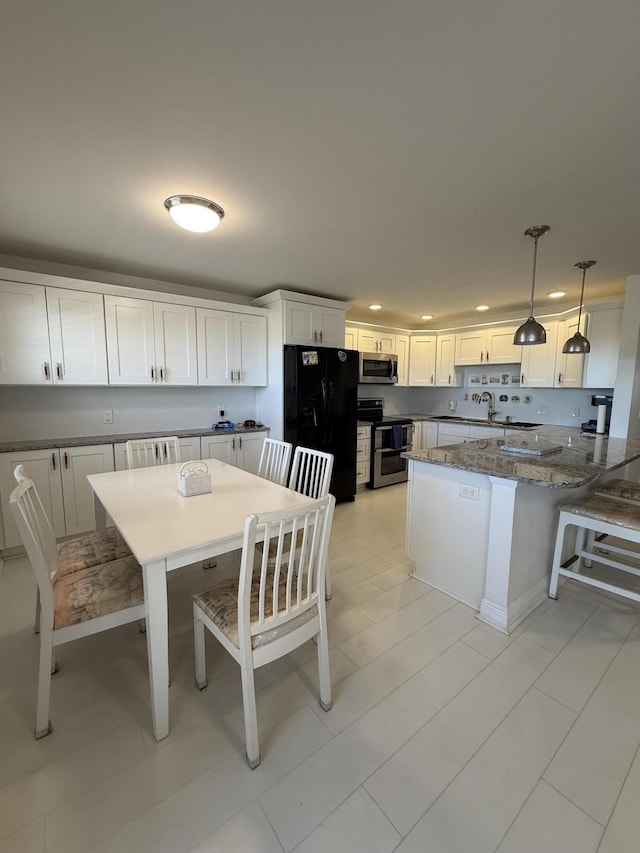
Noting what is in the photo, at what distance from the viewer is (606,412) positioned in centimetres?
392

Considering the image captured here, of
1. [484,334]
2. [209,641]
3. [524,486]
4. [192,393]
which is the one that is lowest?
[209,641]

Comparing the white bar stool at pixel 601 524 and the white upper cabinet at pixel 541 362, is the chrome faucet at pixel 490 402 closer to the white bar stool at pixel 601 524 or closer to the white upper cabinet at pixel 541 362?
the white upper cabinet at pixel 541 362

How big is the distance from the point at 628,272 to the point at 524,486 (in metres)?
2.61

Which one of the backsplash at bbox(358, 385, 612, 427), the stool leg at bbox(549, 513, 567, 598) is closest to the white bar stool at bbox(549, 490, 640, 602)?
the stool leg at bbox(549, 513, 567, 598)

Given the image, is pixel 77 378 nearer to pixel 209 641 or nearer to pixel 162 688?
pixel 209 641

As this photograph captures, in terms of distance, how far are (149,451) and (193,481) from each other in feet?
4.68

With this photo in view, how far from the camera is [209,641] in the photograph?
1.93 meters

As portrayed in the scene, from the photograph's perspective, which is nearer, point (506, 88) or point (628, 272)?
point (506, 88)

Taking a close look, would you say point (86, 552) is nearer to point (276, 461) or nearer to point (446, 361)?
point (276, 461)

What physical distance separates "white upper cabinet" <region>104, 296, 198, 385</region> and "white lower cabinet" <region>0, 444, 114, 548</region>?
0.71 meters

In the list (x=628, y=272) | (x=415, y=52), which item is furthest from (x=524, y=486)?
(x=628, y=272)

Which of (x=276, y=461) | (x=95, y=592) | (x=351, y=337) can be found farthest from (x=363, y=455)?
(x=95, y=592)

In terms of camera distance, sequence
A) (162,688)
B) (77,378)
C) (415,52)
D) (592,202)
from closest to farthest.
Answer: (415,52), (162,688), (592,202), (77,378)

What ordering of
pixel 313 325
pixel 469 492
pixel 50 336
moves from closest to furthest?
pixel 469 492, pixel 50 336, pixel 313 325
